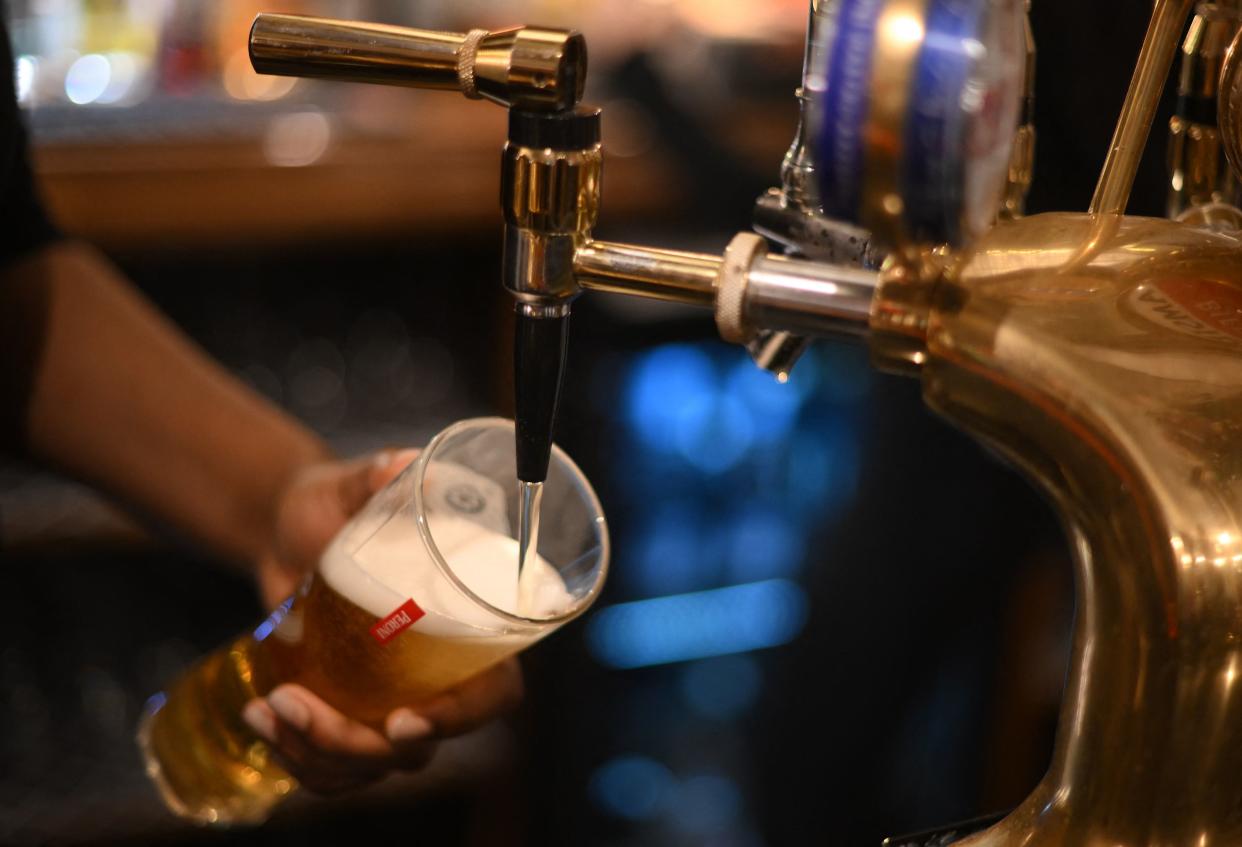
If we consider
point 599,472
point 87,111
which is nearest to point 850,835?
point 599,472

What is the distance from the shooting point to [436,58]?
1.59 ft

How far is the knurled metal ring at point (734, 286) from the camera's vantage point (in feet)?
1.50

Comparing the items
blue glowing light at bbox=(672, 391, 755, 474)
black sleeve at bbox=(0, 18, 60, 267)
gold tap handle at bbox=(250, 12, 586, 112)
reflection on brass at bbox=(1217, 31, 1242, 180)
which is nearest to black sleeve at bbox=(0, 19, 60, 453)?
black sleeve at bbox=(0, 18, 60, 267)

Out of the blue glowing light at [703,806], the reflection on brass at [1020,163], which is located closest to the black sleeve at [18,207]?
the reflection on brass at [1020,163]

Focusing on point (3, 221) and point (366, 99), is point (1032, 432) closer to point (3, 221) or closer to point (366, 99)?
point (3, 221)

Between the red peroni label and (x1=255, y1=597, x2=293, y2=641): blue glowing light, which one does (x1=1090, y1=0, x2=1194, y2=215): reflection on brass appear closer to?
the red peroni label

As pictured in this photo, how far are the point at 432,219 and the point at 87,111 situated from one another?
1.53 feet

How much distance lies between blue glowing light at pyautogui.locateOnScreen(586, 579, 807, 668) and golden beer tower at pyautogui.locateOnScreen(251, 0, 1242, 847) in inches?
72.4

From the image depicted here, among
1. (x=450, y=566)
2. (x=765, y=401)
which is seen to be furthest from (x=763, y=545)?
(x=450, y=566)

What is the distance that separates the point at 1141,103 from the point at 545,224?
22 centimetres

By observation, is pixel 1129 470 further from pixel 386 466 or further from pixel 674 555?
pixel 674 555

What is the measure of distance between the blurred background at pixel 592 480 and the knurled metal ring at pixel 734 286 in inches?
50.9

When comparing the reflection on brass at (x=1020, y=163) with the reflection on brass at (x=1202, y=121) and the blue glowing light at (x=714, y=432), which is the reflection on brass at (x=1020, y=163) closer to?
the reflection on brass at (x=1202, y=121)

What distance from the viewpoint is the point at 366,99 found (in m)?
1.96
